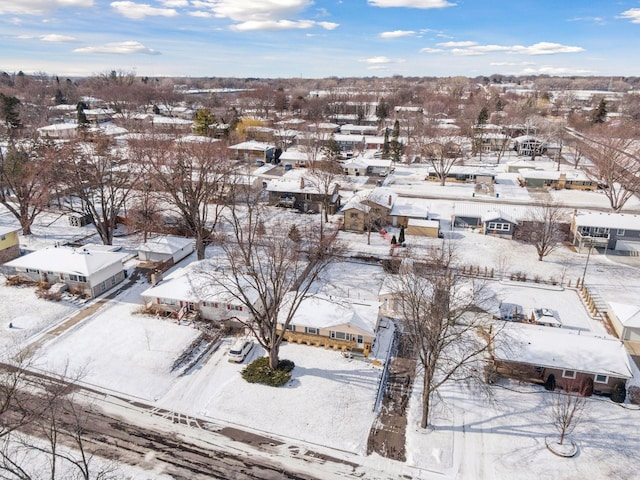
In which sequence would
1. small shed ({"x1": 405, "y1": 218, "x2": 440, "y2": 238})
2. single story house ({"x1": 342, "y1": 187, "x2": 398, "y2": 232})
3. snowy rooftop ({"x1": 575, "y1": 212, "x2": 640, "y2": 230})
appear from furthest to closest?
single story house ({"x1": 342, "y1": 187, "x2": 398, "y2": 232})
small shed ({"x1": 405, "y1": 218, "x2": 440, "y2": 238})
snowy rooftop ({"x1": 575, "y1": 212, "x2": 640, "y2": 230})

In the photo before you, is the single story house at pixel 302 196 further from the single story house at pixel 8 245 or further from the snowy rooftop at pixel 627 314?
the snowy rooftop at pixel 627 314

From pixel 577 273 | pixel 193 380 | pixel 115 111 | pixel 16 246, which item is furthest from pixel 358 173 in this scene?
pixel 115 111

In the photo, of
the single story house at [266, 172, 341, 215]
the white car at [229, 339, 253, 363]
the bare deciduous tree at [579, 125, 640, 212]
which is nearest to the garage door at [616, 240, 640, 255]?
the bare deciduous tree at [579, 125, 640, 212]

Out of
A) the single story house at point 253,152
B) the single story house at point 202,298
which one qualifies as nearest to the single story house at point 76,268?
the single story house at point 202,298

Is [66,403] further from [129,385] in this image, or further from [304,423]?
[304,423]

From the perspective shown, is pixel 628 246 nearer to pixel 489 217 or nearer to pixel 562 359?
pixel 489 217

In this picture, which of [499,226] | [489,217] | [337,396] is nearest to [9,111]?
[489,217]

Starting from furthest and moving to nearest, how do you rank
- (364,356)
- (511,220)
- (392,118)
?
1. (392,118)
2. (511,220)
3. (364,356)

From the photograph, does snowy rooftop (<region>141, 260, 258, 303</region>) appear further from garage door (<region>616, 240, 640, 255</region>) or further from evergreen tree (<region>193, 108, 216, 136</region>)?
evergreen tree (<region>193, 108, 216, 136</region>)
